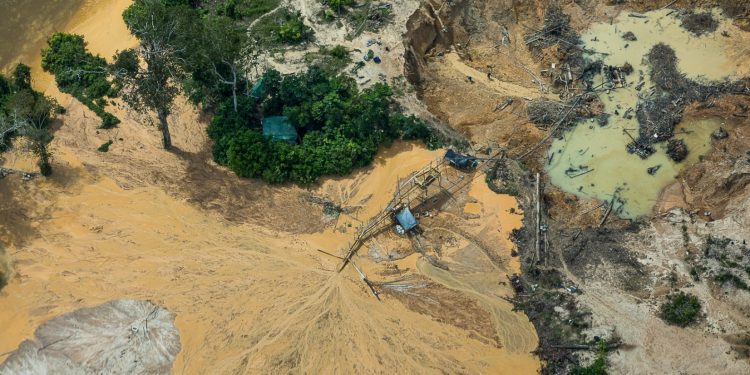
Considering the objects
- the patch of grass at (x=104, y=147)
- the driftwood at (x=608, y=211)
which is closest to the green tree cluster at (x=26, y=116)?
the patch of grass at (x=104, y=147)

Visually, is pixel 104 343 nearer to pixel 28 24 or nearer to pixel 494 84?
pixel 28 24

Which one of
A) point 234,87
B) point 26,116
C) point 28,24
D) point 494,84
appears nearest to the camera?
point 26,116

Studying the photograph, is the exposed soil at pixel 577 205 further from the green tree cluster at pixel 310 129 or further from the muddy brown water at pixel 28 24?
the muddy brown water at pixel 28 24

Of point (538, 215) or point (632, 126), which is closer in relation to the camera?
point (538, 215)

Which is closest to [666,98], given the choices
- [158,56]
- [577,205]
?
[577,205]

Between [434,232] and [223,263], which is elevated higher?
[223,263]

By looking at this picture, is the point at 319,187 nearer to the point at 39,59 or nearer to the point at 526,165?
the point at 526,165
